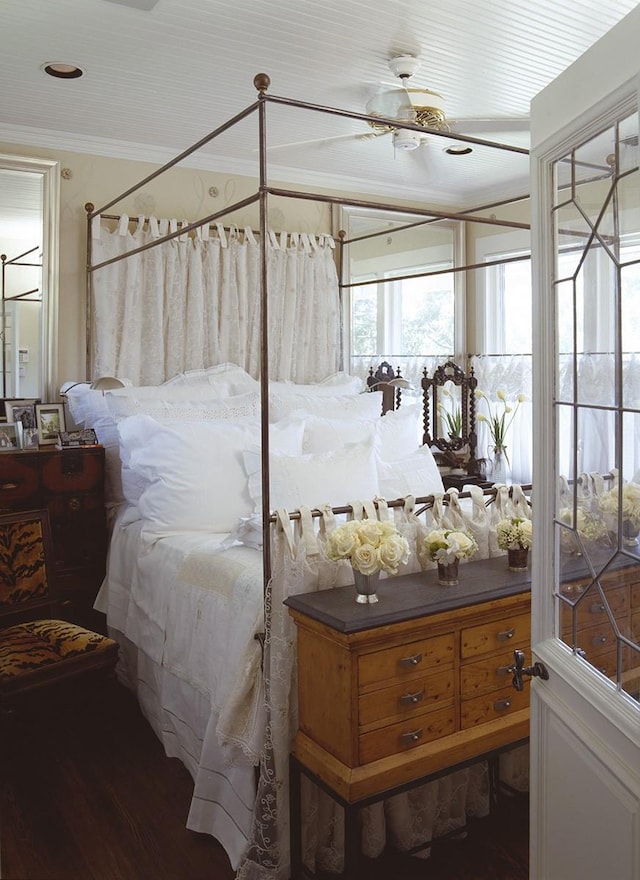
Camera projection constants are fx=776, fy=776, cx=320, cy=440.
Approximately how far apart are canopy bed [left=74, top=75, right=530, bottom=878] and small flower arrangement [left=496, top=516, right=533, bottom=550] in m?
0.15

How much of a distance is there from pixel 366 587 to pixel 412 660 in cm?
23

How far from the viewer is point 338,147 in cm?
402

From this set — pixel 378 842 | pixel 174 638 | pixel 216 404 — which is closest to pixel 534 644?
pixel 378 842

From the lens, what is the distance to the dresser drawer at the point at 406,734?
78.9 inches

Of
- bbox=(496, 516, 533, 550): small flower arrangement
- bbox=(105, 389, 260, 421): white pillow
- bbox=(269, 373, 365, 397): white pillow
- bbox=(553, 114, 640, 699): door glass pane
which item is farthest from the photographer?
bbox=(269, 373, 365, 397): white pillow

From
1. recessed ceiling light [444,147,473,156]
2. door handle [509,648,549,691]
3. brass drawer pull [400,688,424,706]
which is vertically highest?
recessed ceiling light [444,147,473,156]

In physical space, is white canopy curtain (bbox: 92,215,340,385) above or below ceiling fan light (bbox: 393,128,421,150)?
below

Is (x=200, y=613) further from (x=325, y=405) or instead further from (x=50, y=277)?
(x=50, y=277)

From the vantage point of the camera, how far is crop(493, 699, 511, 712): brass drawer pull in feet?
7.43

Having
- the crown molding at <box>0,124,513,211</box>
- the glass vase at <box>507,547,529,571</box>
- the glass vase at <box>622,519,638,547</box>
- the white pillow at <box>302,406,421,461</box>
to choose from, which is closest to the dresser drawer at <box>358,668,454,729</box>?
the glass vase at <box>507,547,529,571</box>

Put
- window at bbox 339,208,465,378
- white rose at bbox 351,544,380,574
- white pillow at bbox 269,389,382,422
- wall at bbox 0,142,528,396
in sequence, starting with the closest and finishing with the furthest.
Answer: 1. white rose at bbox 351,544,380,574
2. wall at bbox 0,142,528,396
3. white pillow at bbox 269,389,382,422
4. window at bbox 339,208,465,378

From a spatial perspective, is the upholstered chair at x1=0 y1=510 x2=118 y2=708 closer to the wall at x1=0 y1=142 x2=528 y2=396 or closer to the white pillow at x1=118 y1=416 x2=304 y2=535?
the white pillow at x1=118 y1=416 x2=304 y2=535

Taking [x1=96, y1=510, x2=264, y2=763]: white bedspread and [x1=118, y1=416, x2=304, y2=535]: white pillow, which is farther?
[x1=118, y1=416, x2=304, y2=535]: white pillow

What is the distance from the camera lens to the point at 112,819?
2.45 metres
